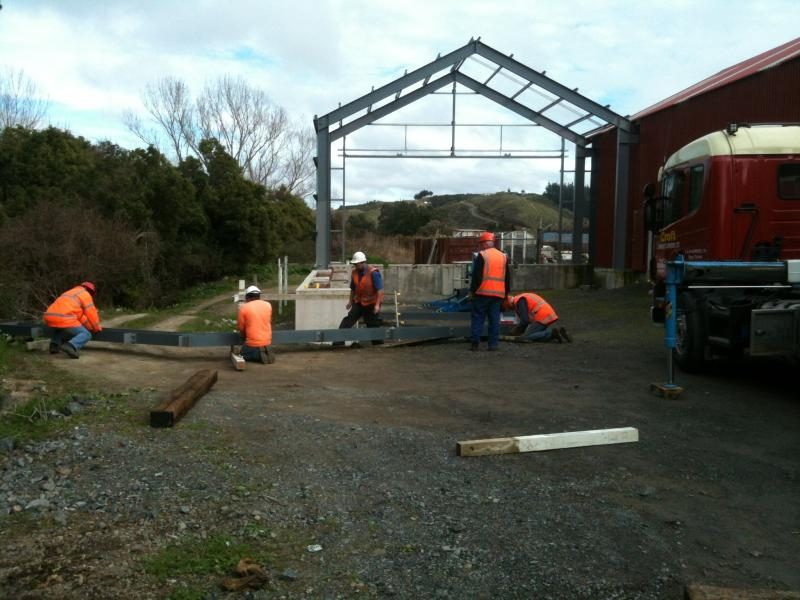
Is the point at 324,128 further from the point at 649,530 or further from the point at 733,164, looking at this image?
the point at 649,530

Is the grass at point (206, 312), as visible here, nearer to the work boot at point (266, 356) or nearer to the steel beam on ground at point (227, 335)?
the steel beam on ground at point (227, 335)

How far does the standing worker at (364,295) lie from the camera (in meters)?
12.1

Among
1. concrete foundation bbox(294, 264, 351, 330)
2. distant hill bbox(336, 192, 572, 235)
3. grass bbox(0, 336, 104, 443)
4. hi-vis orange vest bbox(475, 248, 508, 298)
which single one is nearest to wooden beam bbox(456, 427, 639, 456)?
grass bbox(0, 336, 104, 443)

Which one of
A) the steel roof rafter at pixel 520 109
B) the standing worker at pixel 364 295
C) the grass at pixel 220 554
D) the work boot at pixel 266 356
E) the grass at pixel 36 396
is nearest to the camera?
the grass at pixel 220 554

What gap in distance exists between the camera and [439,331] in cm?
1210

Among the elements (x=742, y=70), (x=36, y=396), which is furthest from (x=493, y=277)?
(x=742, y=70)

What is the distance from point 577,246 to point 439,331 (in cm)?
1425

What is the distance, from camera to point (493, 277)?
11.0 meters

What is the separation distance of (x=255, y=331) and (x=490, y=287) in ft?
11.4

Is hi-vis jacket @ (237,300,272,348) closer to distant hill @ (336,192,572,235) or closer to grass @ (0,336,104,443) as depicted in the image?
grass @ (0,336,104,443)

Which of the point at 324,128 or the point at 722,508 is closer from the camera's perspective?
the point at 722,508

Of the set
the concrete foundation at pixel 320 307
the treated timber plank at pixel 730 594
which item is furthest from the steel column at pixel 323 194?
the treated timber plank at pixel 730 594

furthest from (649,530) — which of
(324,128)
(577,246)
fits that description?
(577,246)

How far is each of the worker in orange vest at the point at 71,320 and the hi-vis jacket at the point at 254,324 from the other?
2.23 meters
